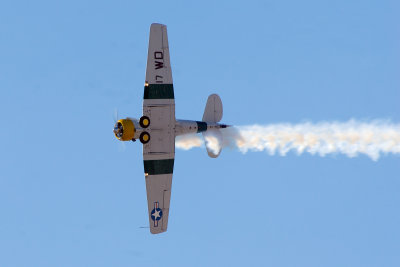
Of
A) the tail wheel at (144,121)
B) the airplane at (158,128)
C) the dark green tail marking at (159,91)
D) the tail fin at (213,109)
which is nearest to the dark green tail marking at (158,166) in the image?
the airplane at (158,128)

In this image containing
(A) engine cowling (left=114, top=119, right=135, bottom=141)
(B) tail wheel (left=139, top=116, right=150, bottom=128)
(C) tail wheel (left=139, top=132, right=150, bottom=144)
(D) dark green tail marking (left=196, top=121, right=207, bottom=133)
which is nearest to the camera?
(A) engine cowling (left=114, top=119, right=135, bottom=141)

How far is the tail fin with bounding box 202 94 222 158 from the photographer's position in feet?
128

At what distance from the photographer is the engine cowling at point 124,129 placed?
120ft

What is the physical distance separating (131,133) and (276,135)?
6.72 m

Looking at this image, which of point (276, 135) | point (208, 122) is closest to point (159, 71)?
point (208, 122)

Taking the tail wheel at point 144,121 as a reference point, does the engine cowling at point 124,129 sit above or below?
below

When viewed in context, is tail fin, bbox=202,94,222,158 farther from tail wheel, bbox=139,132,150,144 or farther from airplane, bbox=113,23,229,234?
tail wheel, bbox=139,132,150,144

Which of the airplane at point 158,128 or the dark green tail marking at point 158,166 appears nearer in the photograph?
the airplane at point 158,128

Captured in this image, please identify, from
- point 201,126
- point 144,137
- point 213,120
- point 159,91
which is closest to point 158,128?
point 144,137

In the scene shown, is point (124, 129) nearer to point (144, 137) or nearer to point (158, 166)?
point (144, 137)

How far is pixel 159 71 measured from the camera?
→ 3731 cm

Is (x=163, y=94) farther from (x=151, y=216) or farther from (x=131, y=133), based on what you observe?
(x=151, y=216)

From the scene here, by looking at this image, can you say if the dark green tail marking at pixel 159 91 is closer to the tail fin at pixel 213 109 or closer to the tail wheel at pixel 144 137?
the tail wheel at pixel 144 137

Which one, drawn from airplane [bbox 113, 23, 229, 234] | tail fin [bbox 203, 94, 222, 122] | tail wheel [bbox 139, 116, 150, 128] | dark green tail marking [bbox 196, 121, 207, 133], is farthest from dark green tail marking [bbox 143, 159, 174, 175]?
tail fin [bbox 203, 94, 222, 122]
